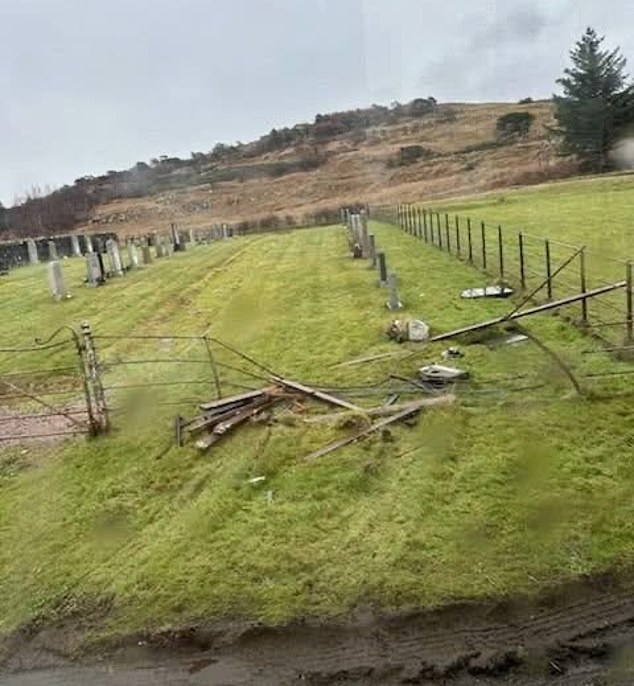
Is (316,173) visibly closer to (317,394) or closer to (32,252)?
(32,252)

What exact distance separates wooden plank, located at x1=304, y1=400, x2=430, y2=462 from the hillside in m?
41.1

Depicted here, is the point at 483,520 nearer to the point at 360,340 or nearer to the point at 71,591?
the point at 71,591

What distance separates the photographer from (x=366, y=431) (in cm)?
642

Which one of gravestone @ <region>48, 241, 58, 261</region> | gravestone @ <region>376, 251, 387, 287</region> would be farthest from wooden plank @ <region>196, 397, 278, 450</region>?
gravestone @ <region>48, 241, 58, 261</region>

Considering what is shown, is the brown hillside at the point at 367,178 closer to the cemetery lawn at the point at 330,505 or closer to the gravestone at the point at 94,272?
the gravestone at the point at 94,272

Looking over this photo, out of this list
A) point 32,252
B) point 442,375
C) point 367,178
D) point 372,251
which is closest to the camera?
point 442,375

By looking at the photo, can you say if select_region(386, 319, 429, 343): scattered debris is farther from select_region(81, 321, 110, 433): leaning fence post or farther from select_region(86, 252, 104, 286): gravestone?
select_region(86, 252, 104, 286): gravestone

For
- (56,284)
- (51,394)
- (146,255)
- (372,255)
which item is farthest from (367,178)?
(51,394)

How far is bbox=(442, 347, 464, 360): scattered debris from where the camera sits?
27.5 ft

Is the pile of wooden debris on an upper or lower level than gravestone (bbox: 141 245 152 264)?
upper

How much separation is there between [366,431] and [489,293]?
6095 mm

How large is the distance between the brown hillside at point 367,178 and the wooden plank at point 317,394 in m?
40.7

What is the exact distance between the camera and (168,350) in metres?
10.7

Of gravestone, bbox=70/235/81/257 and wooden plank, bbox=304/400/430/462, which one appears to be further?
gravestone, bbox=70/235/81/257
